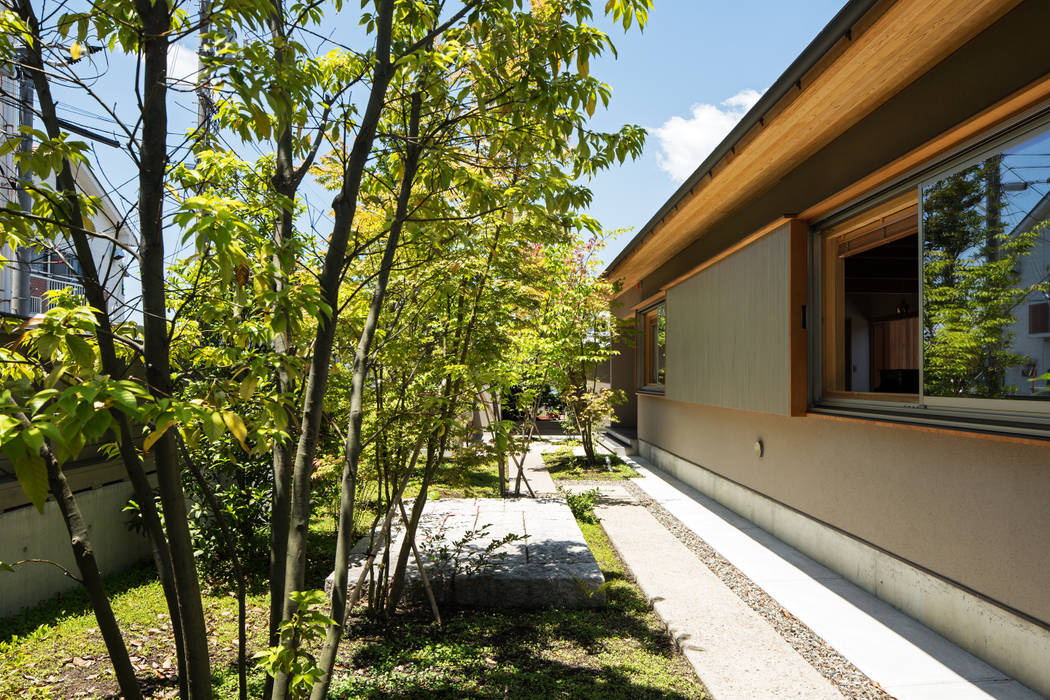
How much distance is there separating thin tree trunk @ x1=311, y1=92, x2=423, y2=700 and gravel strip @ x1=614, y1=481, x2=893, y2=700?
251 centimetres

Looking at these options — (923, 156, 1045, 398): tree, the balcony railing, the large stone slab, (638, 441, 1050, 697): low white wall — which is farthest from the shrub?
the balcony railing

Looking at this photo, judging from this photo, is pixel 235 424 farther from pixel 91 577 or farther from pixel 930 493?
pixel 930 493

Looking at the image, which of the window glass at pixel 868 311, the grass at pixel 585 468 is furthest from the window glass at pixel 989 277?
the grass at pixel 585 468

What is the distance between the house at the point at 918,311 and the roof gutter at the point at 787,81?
0.05ft

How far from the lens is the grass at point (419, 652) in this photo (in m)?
3.39

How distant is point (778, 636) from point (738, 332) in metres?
3.72

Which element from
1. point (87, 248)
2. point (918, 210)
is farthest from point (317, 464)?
point (918, 210)

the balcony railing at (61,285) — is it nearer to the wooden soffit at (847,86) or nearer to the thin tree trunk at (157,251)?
the thin tree trunk at (157,251)

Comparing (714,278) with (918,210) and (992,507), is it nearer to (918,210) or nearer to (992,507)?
(918,210)

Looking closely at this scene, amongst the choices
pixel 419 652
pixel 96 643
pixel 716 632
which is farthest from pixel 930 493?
pixel 96 643

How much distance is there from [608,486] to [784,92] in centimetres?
627

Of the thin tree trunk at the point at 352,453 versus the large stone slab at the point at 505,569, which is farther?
the large stone slab at the point at 505,569

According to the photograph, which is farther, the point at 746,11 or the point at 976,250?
the point at 746,11

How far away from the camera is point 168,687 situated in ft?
11.5
